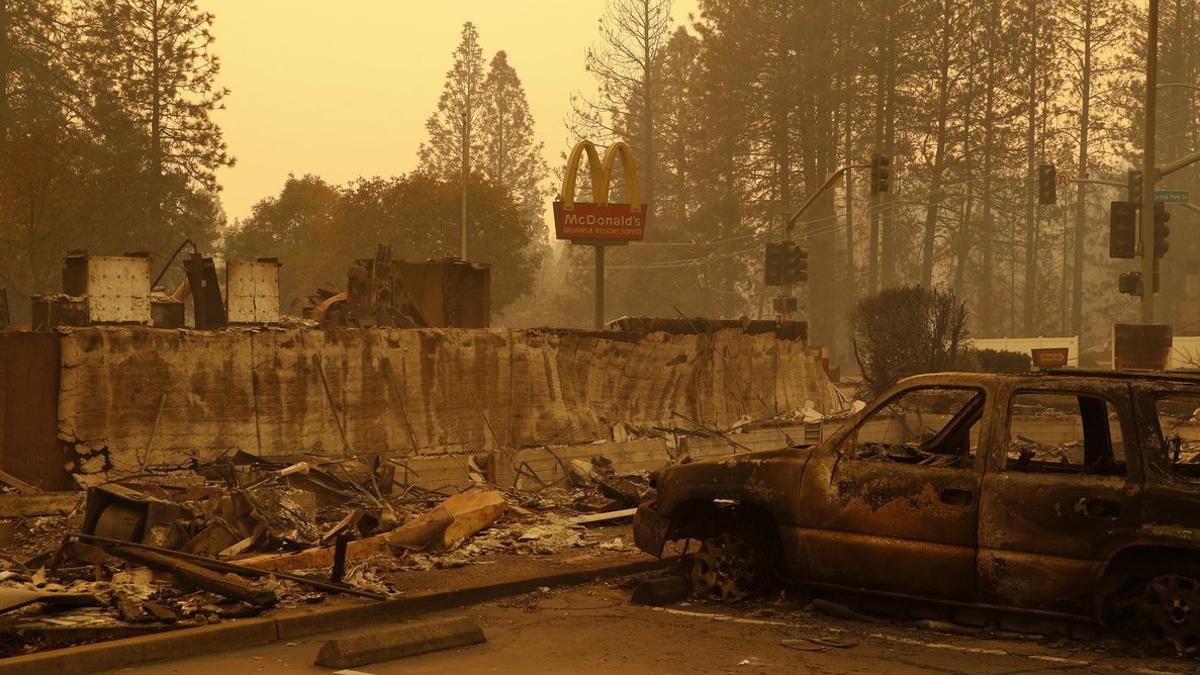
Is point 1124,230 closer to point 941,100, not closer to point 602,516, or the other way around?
point 602,516

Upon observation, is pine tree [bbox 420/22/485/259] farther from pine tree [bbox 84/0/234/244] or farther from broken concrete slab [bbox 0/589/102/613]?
broken concrete slab [bbox 0/589/102/613]

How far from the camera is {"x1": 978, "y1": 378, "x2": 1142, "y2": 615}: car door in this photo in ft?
26.3

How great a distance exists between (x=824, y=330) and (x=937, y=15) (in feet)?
61.4

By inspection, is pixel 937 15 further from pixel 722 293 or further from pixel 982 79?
pixel 722 293

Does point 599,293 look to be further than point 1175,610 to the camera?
Yes

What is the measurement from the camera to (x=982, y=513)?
27.5 ft

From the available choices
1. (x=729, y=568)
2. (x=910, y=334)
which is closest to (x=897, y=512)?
(x=729, y=568)

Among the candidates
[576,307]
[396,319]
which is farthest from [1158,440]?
[576,307]

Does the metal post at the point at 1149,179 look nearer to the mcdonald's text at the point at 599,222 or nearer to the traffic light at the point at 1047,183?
the traffic light at the point at 1047,183

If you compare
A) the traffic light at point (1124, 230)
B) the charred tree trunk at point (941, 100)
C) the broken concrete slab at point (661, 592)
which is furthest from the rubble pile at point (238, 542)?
the charred tree trunk at point (941, 100)

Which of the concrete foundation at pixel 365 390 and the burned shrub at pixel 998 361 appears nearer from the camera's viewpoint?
the concrete foundation at pixel 365 390

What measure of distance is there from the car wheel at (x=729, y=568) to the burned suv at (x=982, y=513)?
12 mm

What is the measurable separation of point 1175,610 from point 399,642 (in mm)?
4608

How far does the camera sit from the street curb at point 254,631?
7672 mm
